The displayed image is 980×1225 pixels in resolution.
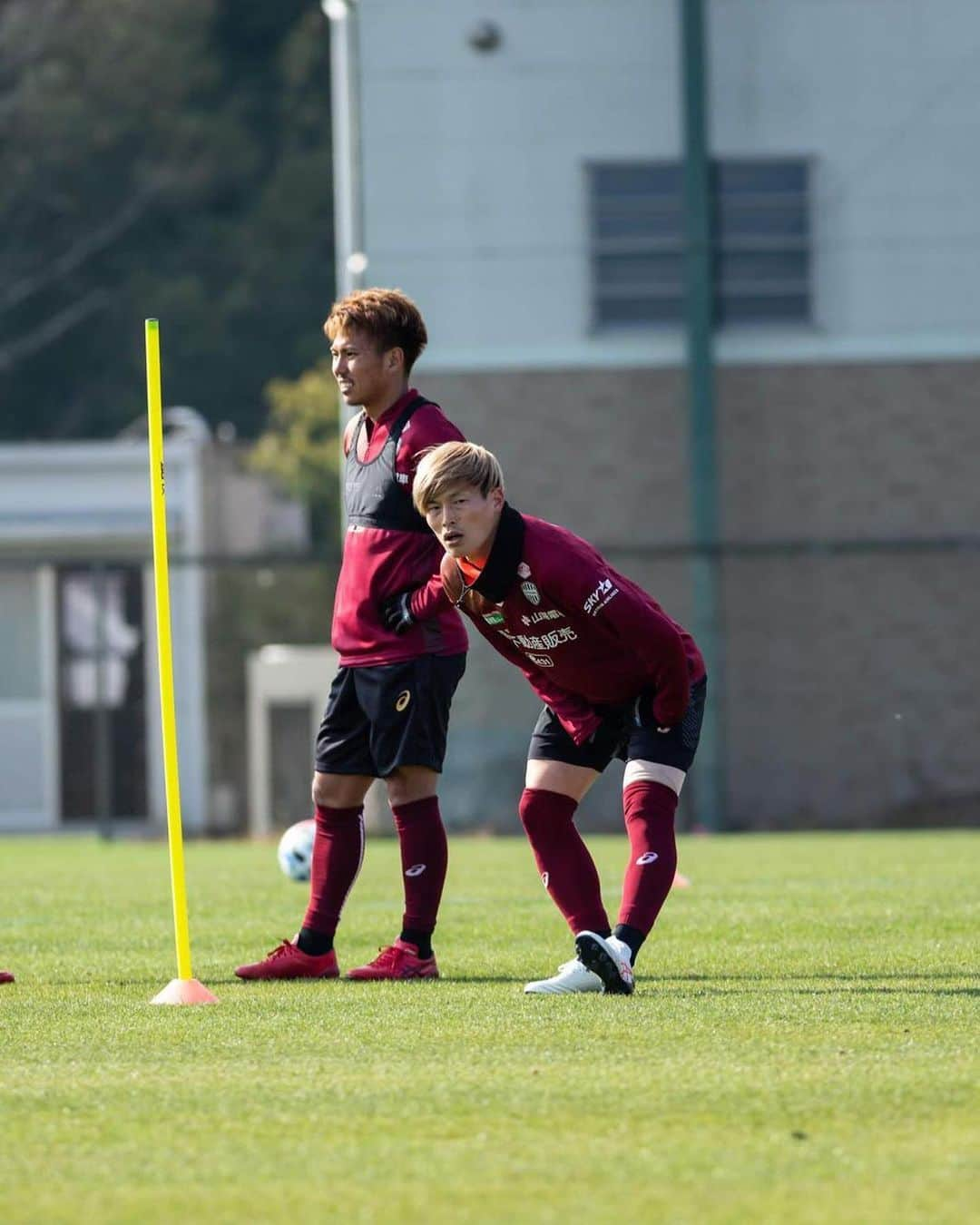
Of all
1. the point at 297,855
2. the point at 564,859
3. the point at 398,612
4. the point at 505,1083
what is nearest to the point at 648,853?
the point at 564,859

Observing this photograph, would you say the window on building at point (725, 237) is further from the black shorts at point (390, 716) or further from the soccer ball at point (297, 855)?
the black shorts at point (390, 716)

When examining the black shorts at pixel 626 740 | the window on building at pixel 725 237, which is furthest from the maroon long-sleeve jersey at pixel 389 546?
the window on building at pixel 725 237

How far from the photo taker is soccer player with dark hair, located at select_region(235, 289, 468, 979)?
6.48m

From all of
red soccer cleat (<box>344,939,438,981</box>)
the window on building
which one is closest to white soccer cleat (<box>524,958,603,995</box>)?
red soccer cleat (<box>344,939,438,981</box>)

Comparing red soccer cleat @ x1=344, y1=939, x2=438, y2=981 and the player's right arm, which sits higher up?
the player's right arm

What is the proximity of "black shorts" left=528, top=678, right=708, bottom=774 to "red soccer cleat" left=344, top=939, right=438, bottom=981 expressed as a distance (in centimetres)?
67

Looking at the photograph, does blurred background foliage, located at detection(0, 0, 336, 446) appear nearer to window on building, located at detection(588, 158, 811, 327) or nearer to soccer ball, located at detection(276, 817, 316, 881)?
window on building, located at detection(588, 158, 811, 327)

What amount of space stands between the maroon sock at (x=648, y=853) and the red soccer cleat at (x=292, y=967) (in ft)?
3.28

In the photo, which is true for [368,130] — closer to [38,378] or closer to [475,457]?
[475,457]

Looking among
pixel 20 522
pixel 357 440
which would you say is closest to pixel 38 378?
pixel 20 522

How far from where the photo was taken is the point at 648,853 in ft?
19.9

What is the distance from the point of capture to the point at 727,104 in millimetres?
19609

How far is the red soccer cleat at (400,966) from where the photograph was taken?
21.1 feet

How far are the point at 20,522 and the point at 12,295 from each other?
1731 centimetres
